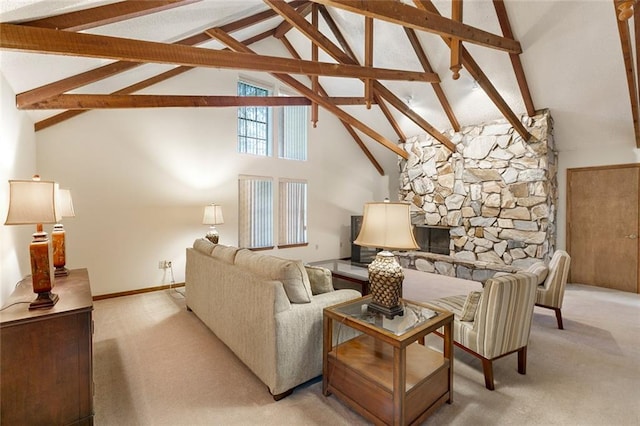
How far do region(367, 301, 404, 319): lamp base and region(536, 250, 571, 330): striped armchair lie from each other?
214cm

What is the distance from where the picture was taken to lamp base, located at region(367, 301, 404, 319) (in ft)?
6.79

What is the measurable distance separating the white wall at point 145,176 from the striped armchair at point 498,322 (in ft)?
14.8

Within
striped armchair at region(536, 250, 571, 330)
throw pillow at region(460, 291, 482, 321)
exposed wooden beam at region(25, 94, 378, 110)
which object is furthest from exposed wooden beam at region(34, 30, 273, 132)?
striped armchair at region(536, 250, 571, 330)

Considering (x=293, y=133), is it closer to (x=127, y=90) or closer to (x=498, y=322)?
(x=127, y=90)

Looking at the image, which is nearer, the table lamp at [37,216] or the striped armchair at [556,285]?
the table lamp at [37,216]

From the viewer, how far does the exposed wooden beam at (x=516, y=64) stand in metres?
3.69

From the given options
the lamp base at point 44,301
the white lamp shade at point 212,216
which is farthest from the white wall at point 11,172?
the white lamp shade at point 212,216

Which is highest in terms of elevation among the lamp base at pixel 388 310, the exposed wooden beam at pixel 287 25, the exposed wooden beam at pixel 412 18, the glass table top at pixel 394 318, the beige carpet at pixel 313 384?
the exposed wooden beam at pixel 287 25

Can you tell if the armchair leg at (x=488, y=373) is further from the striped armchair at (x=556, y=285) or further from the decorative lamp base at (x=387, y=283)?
the striped armchair at (x=556, y=285)

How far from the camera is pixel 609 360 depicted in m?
2.62

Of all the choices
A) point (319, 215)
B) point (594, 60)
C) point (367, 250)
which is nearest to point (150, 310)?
point (319, 215)

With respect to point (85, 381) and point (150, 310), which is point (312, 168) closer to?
point (150, 310)

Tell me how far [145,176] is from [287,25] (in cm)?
370

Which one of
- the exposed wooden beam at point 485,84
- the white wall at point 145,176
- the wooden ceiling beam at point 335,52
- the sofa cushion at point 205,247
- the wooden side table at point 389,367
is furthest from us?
the white wall at point 145,176
